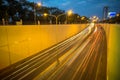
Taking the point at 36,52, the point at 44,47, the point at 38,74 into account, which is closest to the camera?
the point at 38,74

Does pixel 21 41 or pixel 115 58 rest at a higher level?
pixel 115 58

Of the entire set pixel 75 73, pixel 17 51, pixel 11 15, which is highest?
pixel 11 15

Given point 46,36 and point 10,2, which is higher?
point 10,2

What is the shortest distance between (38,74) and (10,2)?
56833mm

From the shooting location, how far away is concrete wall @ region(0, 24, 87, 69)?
14.0 metres

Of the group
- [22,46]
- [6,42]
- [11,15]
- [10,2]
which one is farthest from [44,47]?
[10,2]

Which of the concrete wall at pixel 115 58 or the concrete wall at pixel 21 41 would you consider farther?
the concrete wall at pixel 21 41

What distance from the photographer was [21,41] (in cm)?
1669

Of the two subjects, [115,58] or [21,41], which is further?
[21,41]

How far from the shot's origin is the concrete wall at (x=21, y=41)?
14.0m

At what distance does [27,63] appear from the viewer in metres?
15.3

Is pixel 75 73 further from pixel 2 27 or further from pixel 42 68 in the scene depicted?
pixel 2 27

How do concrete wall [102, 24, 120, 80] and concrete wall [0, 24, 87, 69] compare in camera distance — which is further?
concrete wall [0, 24, 87, 69]

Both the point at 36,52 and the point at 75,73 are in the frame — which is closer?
the point at 75,73
